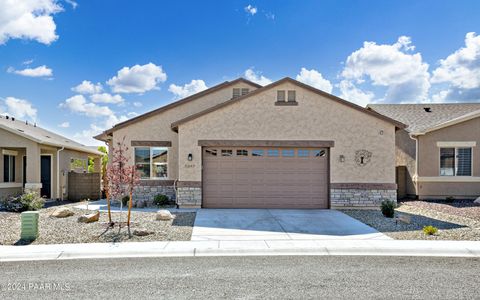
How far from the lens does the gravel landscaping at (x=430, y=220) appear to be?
9.66m

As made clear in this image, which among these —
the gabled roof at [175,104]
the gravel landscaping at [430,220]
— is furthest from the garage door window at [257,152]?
the gabled roof at [175,104]

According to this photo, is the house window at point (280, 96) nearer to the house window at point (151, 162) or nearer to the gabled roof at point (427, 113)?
the house window at point (151, 162)

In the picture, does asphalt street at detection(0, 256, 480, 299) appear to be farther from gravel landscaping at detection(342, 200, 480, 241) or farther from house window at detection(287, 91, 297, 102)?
house window at detection(287, 91, 297, 102)

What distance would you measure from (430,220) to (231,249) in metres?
7.71

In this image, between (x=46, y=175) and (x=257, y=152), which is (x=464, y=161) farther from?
(x=46, y=175)

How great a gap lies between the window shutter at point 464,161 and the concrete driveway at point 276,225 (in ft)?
27.6

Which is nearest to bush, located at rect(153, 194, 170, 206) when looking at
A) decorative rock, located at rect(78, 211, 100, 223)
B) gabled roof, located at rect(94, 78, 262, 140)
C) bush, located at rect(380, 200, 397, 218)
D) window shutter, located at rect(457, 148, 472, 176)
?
gabled roof, located at rect(94, 78, 262, 140)

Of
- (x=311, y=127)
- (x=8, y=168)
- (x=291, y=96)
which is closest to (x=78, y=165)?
(x=8, y=168)

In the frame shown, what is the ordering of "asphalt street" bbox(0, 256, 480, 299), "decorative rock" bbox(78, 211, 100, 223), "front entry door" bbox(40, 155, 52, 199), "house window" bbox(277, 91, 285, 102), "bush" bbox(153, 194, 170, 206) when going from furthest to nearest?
"front entry door" bbox(40, 155, 52, 199)
"bush" bbox(153, 194, 170, 206)
"house window" bbox(277, 91, 285, 102)
"decorative rock" bbox(78, 211, 100, 223)
"asphalt street" bbox(0, 256, 480, 299)

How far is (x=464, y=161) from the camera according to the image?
17.8 meters

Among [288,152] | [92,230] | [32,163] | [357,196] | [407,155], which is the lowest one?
[92,230]

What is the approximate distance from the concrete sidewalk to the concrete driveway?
2.30ft

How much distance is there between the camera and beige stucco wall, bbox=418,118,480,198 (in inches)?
694

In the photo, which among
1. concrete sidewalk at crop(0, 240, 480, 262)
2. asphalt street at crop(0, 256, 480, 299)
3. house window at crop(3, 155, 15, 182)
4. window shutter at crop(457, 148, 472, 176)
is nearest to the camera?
asphalt street at crop(0, 256, 480, 299)
